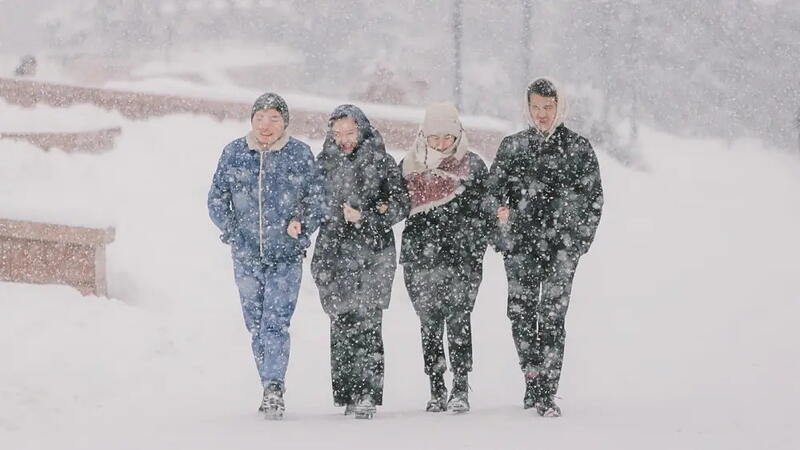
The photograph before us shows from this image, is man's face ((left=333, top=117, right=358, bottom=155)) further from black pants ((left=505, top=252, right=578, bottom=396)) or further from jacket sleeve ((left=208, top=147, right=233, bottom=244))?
black pants ((left=505, top=252, right=578, bottom=396))

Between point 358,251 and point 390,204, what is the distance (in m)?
0.32

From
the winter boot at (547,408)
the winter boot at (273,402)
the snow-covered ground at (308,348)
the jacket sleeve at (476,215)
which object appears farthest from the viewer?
the jacket sleeve at (476,215)

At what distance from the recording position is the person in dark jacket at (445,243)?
6.71m

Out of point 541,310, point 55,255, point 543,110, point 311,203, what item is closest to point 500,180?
point 543,110

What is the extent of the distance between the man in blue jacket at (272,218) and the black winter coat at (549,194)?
1074mm

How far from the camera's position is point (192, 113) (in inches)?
815

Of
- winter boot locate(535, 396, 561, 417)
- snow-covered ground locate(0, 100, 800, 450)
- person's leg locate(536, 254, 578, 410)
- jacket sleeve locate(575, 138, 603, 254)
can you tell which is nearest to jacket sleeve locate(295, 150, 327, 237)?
snow-covered ground locate(0, 100, 800, 450)

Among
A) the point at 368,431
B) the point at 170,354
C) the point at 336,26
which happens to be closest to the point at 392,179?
the point at 368,431

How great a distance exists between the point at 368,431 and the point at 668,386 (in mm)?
2915

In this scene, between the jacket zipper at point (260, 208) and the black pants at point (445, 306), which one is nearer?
the jacket zipper at point (260, 208)

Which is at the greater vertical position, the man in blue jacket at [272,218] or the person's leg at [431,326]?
the man in blue jacket at [272,218]

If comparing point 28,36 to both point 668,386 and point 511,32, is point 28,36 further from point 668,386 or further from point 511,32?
point 668,386

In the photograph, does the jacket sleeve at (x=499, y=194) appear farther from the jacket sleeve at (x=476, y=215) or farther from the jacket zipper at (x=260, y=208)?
the jacket zipper at (x=260, y=208)

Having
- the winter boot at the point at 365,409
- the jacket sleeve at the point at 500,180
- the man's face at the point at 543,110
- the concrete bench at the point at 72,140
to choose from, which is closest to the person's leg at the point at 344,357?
the winter boot at the point at 365,409
